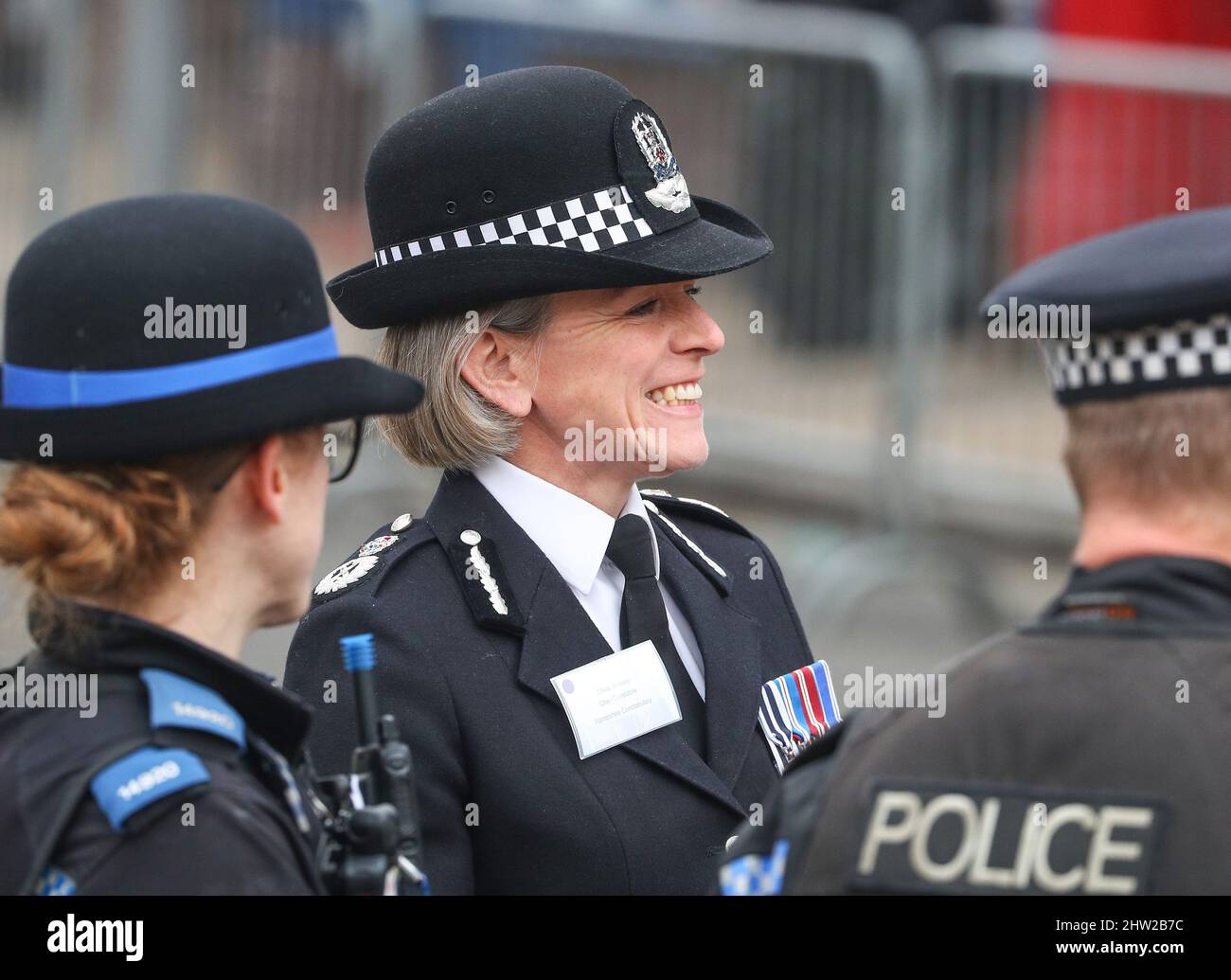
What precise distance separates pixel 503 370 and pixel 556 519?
10.6 inches

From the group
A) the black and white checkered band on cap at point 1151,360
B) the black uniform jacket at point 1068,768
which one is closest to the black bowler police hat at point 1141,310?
the black and white checkered band on cap at point 1151,360

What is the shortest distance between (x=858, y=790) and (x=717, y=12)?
567cm

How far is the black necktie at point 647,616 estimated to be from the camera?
10.3 ft

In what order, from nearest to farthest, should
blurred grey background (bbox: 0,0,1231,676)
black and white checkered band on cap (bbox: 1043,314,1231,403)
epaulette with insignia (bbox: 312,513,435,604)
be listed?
1. black and white checkered band on cap (bbox: 1043,314,1231,403)
2. epaulette with insignia (bbox: 312,513,435,604)
3. blurred grey background (bbox: 0,0,1231,676)

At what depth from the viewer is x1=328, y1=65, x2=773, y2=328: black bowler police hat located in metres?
3.07

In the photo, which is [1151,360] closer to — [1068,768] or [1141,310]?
[1141,310]

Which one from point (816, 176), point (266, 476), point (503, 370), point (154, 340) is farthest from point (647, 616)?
point (816, 176)

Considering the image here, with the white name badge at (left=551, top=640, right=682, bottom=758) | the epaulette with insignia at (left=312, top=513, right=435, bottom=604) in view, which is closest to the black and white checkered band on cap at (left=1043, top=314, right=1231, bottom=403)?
the white name badge at (left=551, top=640, right=682, bottom=758)

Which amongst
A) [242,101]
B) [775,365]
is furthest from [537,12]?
[775,365]

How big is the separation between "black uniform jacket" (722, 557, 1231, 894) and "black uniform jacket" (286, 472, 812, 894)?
31.6 inches

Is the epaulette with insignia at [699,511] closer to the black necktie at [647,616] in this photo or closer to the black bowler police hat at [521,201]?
the black necktie at [647,616]

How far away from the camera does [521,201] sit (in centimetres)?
309

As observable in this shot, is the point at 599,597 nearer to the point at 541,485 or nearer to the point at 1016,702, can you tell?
the point at 541,485

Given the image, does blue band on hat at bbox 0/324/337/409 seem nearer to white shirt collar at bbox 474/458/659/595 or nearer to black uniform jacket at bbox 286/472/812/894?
black uniform jacket at bbox 286/472/812/894
